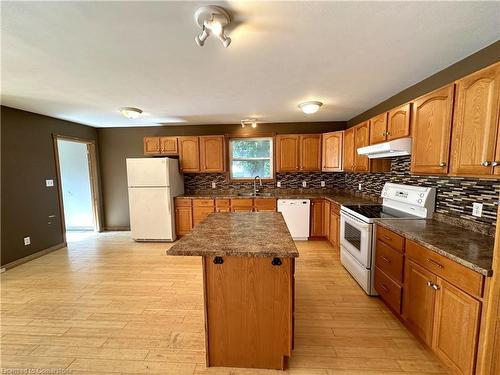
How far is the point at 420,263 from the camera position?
1.63 meters

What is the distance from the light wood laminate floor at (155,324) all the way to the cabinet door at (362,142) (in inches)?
57.7

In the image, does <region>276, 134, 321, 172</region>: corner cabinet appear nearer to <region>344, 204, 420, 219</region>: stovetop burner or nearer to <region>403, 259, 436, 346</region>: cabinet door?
<region>344, 204, 420, 219</region>: stovetop burner

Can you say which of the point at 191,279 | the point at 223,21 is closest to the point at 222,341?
the point at 191,279

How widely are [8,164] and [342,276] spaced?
4915mm

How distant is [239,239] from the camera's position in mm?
1557

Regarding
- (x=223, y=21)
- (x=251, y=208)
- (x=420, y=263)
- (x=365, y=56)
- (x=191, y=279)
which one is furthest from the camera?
(x=251, y=208)

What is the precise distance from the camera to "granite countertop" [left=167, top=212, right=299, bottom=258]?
1.33 m

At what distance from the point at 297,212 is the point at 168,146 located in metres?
2.88

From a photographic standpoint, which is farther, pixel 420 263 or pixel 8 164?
pixel 8 164

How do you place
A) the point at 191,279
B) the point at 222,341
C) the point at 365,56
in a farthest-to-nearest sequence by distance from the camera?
the point at 191,279 → the point at 365,56 → the point at 222,341

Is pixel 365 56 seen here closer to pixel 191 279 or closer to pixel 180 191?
pixel 191 279

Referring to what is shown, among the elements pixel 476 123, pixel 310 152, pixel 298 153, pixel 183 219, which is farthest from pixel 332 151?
pixel 183 219

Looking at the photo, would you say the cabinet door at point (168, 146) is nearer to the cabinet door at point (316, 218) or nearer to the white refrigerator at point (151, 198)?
the white refrigerator at point (151, 198)

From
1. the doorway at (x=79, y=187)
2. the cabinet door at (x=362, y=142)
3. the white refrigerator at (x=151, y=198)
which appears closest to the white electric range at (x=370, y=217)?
the cabinet door at (x=362, y=142)
